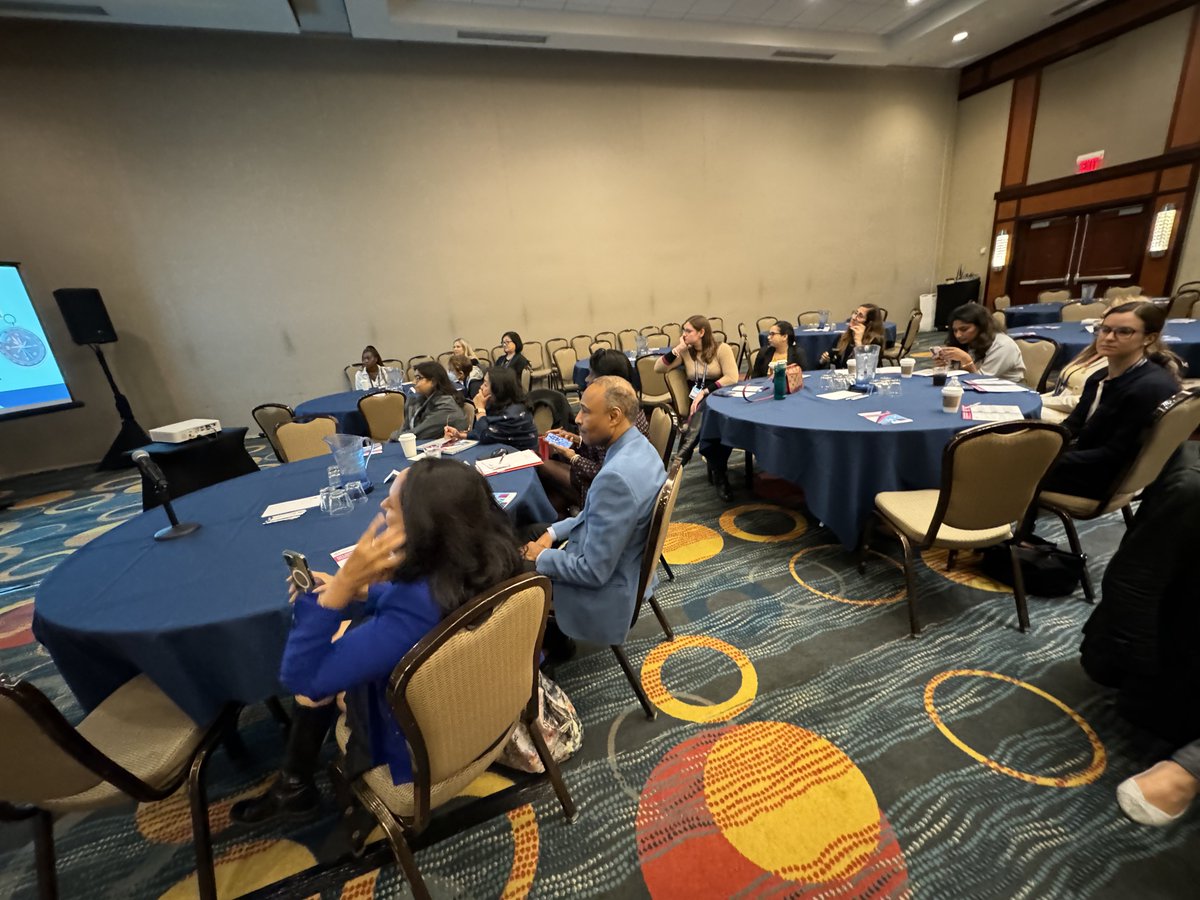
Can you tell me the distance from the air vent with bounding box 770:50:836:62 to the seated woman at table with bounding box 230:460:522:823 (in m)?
10.3

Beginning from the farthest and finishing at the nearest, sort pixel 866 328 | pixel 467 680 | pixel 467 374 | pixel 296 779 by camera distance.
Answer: pixel 467 374 < pixel 866 328 < pixel 296 779 < pixel 467 680

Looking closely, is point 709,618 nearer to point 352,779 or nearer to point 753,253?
point 352,779

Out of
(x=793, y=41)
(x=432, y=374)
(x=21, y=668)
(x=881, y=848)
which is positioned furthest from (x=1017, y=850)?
(x=793, y=41)

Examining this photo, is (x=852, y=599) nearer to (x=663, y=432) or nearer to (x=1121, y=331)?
(x=663, y=432)

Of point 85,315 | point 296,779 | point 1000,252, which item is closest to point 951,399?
point 296,779

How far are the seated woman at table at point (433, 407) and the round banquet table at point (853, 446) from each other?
76.2 inches

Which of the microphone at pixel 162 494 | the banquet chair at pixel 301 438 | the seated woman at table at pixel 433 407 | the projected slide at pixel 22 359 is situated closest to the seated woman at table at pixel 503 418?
the seated woman at table at pixel 433 407

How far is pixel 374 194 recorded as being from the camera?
24.3 ft

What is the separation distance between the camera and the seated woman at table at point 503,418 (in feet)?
9.41

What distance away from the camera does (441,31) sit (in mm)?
6461

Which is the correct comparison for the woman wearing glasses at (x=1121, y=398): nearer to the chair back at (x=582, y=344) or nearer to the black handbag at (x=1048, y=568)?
the black handbag at (x=1048, y=568)

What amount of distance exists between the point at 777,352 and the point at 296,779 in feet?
14.5

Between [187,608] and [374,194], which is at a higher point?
[374,194]

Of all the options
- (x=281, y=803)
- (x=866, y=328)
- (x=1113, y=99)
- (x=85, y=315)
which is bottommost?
(x=281, y=803)
